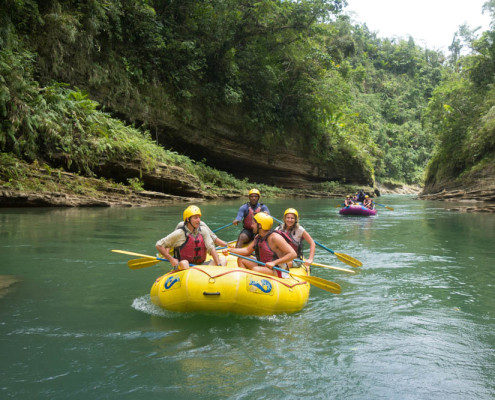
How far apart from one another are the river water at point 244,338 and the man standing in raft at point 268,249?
655 mm

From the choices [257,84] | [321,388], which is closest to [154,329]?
[321,388]

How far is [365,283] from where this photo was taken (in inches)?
248

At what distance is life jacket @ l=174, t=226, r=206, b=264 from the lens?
526 centimetres

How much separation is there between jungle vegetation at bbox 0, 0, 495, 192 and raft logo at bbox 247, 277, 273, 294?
454 inches

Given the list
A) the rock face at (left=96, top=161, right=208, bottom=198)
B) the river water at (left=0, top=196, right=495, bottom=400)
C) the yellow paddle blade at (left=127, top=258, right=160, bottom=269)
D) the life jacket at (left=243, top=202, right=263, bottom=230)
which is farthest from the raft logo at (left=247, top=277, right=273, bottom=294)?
the rock face at (left=96, top=161, right=208, bottom=198)

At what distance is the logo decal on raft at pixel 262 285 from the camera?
4.54 m

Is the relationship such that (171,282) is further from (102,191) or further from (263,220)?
(102,191)

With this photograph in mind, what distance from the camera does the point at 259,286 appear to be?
459 cm

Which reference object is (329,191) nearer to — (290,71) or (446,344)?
(290,71)

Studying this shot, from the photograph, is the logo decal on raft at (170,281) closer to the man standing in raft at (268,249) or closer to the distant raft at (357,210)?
the man standing in raft at (268,249)

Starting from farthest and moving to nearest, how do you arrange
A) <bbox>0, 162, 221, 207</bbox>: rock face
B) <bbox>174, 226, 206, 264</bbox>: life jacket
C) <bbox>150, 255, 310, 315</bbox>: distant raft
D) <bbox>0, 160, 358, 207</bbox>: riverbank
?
<bbox>0, 162, 221, 207</bbox>: rock face
<bbox>0, 160, 358, 207</bbox>: riverbank
<bbox>174, 226, 206, 264</bbox>: life jacket
<bbox>150, 255, 310, 315</bbox>: distant raft

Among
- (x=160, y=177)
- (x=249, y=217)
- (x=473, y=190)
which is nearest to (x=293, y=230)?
(x=249, y=217)

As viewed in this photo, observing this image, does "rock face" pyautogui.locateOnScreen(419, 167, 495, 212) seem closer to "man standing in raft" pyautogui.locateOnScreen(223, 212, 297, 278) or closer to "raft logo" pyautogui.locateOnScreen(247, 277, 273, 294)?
"man standing in raft" pyautogui.locateOnScreen(223, 212, 297, 278)

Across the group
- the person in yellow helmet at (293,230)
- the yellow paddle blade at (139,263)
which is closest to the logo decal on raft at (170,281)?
the yellow paddle blade at (139,263)
